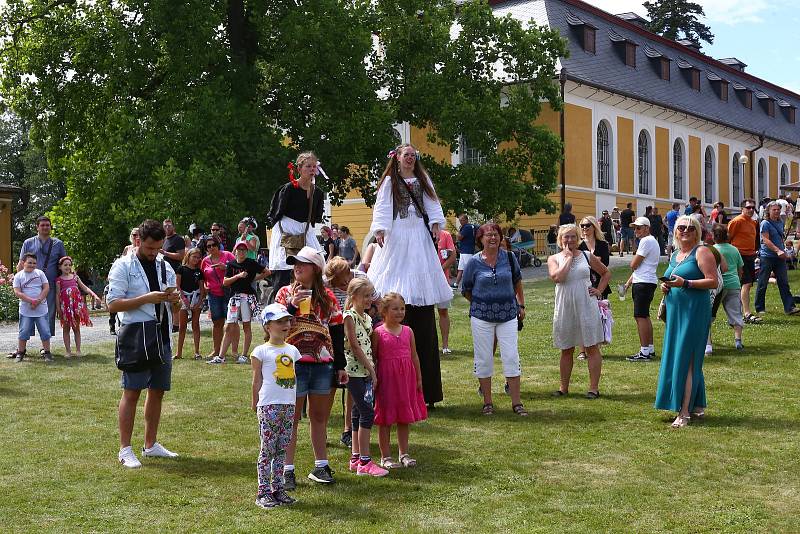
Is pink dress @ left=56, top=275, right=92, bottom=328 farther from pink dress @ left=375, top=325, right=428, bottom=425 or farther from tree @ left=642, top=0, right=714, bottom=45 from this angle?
tree @ left=642, top=0, right=714, bottom=45

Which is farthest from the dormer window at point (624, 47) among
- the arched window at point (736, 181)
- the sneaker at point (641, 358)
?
the sneaker at point (641, 358)

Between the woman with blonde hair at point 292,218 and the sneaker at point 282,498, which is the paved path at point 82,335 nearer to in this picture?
the woman with blonde hair at point 292,218

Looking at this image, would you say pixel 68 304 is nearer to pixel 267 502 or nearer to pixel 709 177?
pixel 267 502

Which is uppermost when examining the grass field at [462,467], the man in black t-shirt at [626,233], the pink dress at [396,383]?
the man in black t-shirt at [626,233]

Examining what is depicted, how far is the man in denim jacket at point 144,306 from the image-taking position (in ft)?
25.5

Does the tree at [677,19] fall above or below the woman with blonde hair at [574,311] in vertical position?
above

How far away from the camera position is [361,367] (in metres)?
7.42

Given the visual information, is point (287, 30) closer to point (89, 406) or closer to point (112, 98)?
point (112, 98)

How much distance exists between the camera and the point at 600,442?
8398 mm

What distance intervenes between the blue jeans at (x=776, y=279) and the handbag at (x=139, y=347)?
12751mm

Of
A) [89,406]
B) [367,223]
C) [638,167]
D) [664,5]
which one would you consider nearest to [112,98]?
[89,406]

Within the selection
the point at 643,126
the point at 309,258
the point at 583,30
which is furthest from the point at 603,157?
the point at 309,258

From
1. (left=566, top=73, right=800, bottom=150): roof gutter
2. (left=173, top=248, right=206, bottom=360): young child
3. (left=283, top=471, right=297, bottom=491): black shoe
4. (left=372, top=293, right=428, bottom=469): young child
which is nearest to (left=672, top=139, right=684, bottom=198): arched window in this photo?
(left=566, top=73, right=800, bottom=150): roof gutter

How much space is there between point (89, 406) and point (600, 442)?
214 inches
